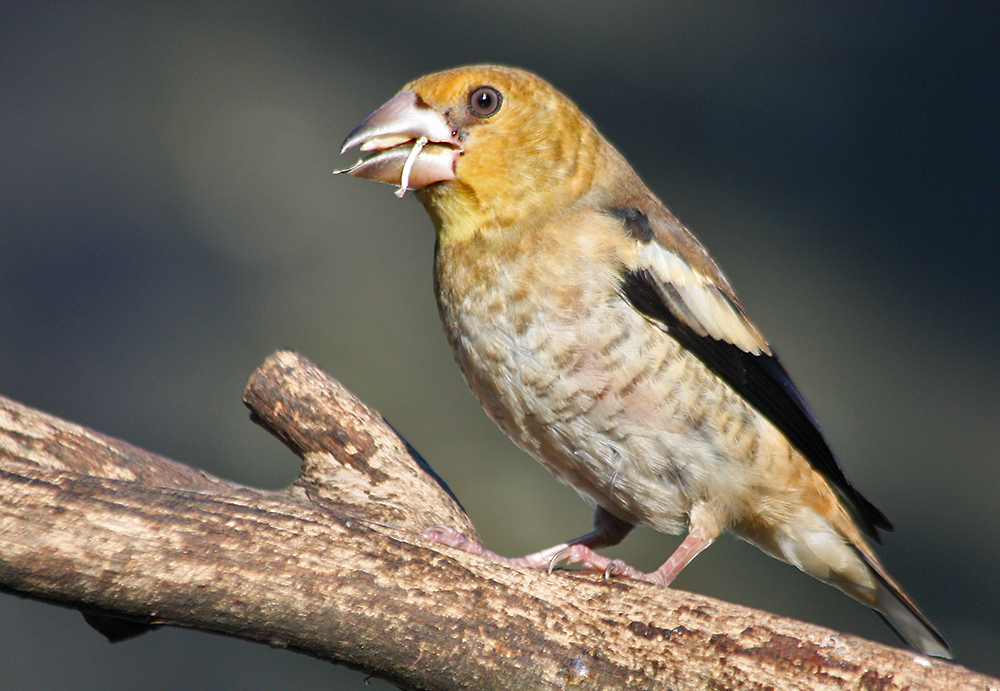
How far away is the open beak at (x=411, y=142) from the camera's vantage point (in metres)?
1.96

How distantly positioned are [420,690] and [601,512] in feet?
2.77

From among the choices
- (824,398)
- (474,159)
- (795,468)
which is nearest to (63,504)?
(474,159)

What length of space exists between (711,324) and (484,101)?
0.70m

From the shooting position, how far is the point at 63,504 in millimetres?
1504

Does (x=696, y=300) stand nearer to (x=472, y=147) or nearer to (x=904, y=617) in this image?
(x=472, y=147)

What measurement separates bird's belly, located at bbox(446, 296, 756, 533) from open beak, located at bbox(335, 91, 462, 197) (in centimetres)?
31

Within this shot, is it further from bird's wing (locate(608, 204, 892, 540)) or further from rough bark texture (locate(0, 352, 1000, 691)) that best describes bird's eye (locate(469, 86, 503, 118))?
rough bark texture (locate(0, 352, 1000, 691))

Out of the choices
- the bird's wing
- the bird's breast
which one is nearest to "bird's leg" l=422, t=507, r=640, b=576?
the bird's breast

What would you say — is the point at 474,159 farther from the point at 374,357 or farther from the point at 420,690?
the point at 374,357

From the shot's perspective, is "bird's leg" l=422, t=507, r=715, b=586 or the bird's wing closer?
"bird's leg" l=422, t=507, r=715, b=586

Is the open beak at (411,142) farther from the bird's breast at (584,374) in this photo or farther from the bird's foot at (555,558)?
the bird's foot at (555,558)

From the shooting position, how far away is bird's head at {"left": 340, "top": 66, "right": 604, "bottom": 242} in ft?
6.47

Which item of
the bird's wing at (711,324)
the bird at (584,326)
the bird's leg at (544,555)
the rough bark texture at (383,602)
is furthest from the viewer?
the bird's wing at (711,324)

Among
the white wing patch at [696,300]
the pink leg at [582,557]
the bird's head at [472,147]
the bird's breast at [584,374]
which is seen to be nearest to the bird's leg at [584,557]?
the pink leg at [582,557]
